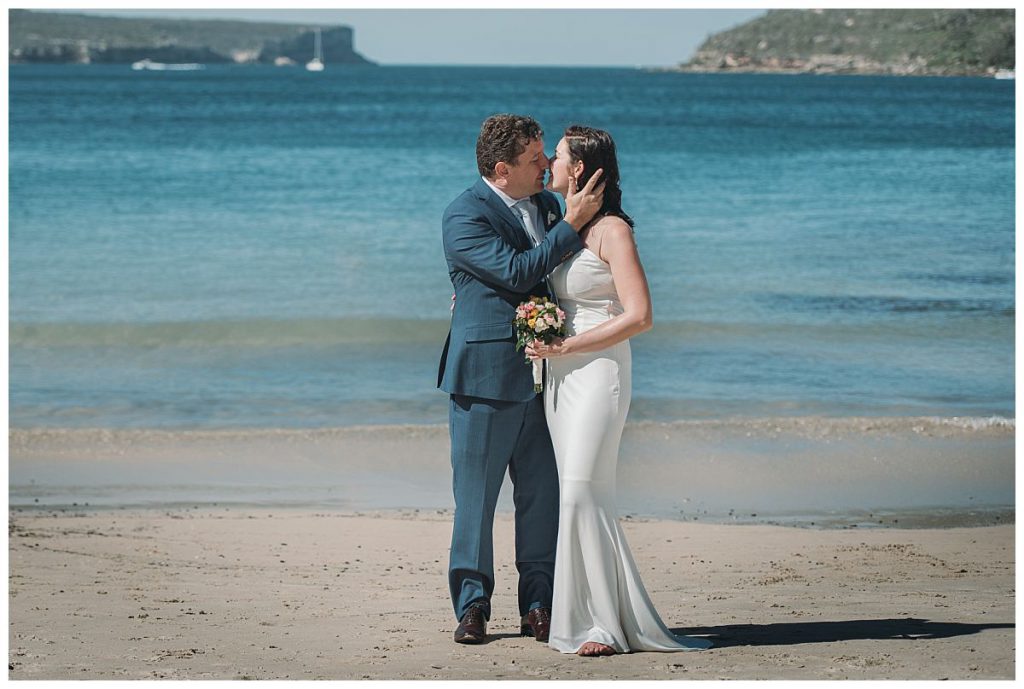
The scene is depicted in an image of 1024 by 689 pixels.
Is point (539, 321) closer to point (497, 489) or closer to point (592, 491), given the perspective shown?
point (592, 491)

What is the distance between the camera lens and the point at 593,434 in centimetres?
478

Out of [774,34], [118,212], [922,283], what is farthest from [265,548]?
[774,34]

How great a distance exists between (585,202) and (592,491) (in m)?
0.98

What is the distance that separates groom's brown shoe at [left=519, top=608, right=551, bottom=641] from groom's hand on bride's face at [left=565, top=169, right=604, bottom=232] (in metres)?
1.41

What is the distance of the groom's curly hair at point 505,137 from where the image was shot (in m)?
4.81

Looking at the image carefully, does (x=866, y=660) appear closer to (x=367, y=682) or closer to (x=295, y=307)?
(x=367, y=682)

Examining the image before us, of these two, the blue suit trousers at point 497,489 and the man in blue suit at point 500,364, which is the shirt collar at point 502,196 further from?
the blue suit trousers at point 497,489

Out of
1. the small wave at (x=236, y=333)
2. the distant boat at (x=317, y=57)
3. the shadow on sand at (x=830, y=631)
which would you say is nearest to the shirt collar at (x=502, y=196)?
the shadow on sand at (x=830, y=631)

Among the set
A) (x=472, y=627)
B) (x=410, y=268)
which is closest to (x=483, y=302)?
(x=472, y=627)

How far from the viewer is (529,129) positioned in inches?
191

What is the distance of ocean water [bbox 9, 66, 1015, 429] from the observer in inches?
466

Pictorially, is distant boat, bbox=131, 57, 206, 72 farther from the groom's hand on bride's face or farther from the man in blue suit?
the groom's hand on bride's face

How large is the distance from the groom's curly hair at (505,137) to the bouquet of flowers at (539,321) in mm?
502

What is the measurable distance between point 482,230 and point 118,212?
79.9 feet
